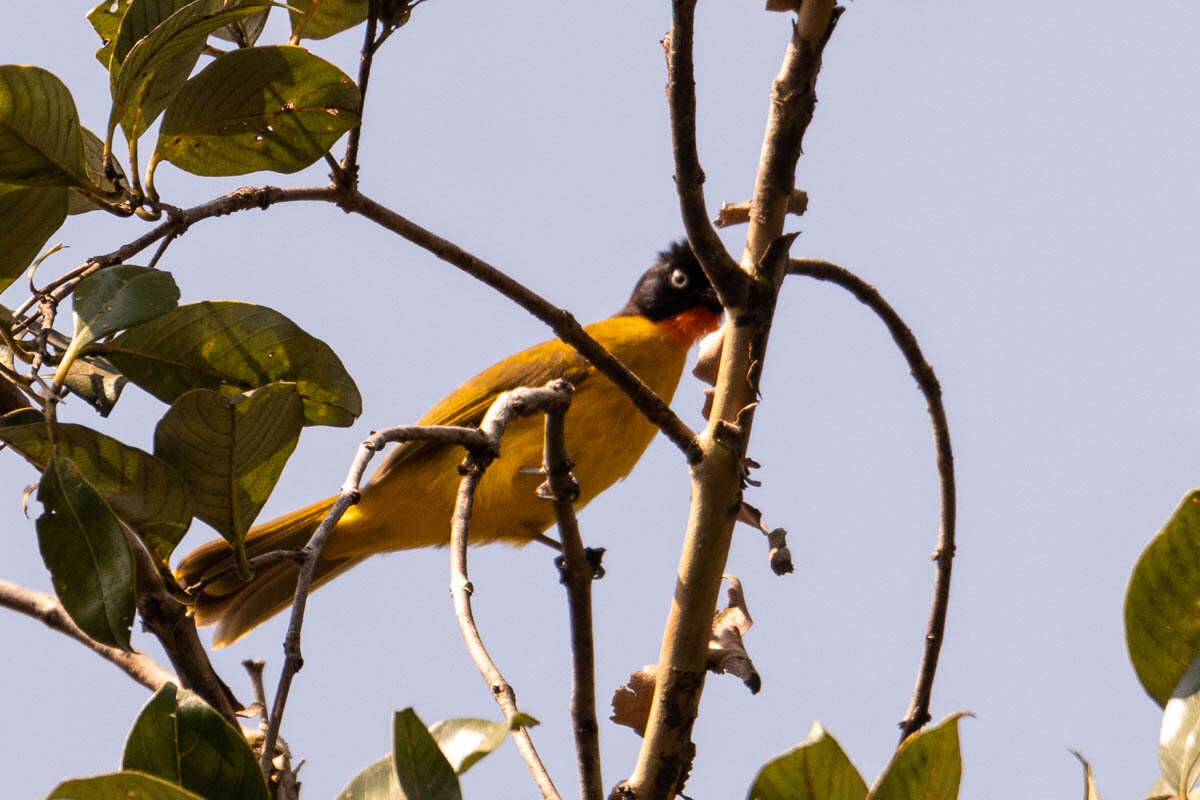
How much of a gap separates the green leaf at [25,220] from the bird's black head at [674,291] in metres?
4.10

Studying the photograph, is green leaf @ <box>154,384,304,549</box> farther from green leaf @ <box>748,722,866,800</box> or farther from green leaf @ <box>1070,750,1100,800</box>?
green leaf @ <box>1070,750,1100,800</box>

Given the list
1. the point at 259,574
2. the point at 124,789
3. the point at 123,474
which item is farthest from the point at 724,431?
the point at 259,574

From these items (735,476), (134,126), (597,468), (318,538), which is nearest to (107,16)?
(134,126)

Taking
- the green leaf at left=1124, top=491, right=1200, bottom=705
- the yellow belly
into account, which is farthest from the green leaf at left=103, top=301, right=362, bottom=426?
the yellow belly

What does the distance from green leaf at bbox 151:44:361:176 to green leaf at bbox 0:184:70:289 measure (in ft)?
0.52

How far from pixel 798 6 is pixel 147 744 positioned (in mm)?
1684

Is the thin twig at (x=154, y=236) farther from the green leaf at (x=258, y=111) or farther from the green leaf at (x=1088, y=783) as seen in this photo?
the green leaf at (x=1088, y=783)

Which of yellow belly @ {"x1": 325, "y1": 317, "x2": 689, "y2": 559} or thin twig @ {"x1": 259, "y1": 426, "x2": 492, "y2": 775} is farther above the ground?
yellow belly @ {"x1": 325, "y1": 317, "x2": 689, "y2": 559}

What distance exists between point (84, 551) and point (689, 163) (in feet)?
3.47

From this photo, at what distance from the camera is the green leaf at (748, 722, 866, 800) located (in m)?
1.42

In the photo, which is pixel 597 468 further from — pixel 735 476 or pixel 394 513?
pixel 735 476

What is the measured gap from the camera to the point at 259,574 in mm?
4332

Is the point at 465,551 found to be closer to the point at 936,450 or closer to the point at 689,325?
the point at 936,450

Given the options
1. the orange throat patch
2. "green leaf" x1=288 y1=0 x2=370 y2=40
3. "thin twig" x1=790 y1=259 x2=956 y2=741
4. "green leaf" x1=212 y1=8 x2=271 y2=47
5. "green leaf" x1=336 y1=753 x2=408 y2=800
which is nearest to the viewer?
"green leaf" x1=336 y1=753 x2=408 y2=800
